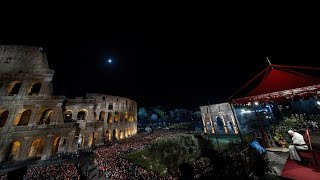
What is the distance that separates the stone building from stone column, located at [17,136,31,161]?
36.8 meters

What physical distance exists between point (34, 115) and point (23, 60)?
38.6 ft

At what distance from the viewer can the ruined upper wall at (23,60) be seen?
2639cm

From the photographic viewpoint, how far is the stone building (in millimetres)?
36406

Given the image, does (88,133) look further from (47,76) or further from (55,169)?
(55,169)

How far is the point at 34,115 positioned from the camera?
23797 mm

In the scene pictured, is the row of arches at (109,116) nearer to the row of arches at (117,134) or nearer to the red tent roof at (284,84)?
the row of arches at (117,134)

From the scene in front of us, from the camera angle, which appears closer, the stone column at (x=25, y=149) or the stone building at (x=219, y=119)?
the stone column at (x=25, y=149)

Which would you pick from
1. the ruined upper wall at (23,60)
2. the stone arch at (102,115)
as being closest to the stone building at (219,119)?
the stone arch at (102,115)

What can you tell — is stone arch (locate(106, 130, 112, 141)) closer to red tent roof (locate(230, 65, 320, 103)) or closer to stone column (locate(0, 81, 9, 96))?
stone column (locate(0, 81, 9, 96))

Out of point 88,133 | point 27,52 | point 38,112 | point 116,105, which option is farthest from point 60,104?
point 116,105

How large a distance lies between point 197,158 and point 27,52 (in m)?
35.9

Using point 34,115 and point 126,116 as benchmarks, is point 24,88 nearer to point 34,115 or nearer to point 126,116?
point 34,115

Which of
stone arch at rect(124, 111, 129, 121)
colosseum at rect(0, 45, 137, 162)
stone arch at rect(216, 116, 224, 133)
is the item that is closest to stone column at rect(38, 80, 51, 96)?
colosseum at rect(0, 45, 137, 162)

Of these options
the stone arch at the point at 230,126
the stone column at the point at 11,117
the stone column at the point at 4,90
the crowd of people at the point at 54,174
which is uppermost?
the stone column at the point at 4,90
